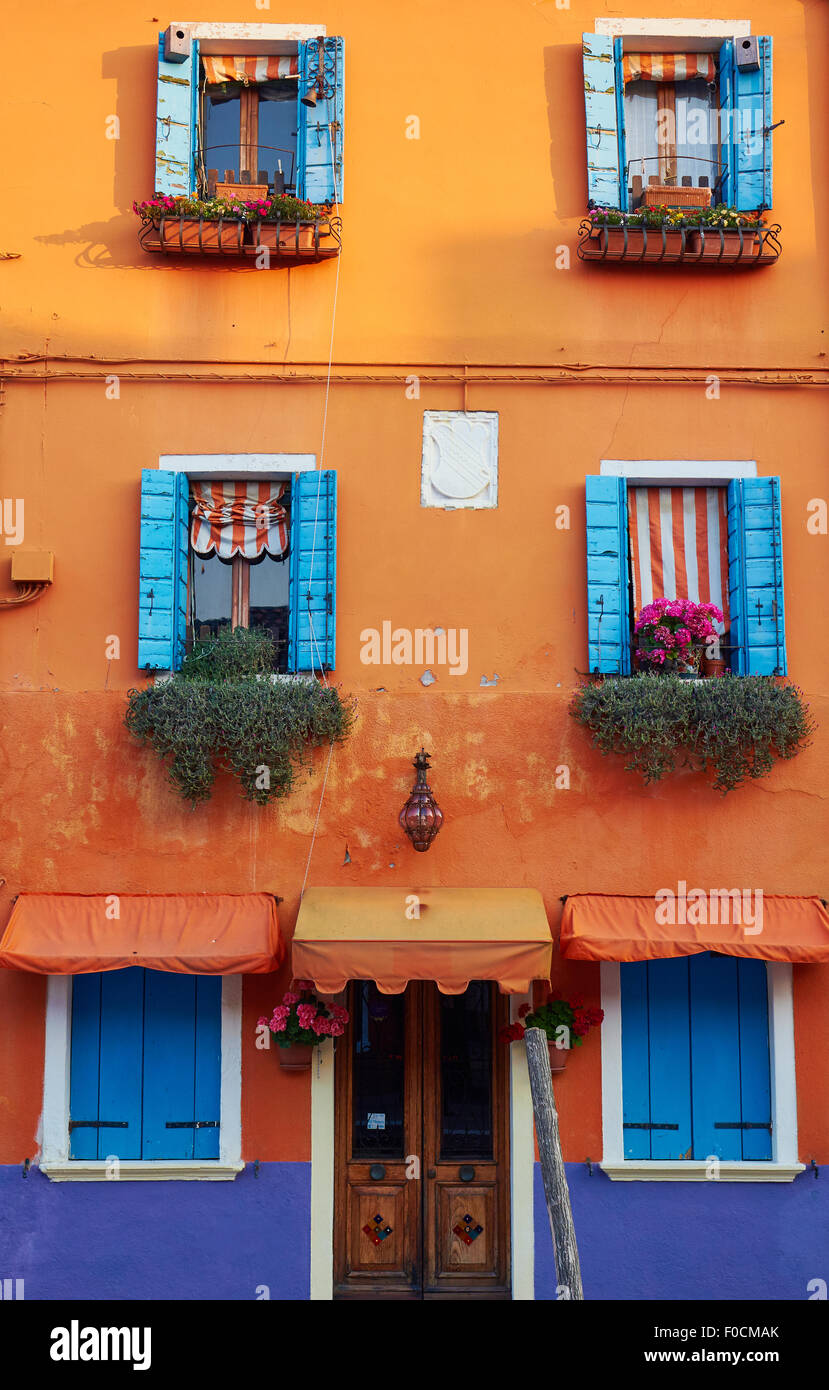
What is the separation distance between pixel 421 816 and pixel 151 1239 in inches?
130

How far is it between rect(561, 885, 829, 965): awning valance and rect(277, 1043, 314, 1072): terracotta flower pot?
1850 mm

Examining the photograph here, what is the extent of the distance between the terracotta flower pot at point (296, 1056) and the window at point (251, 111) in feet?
19.5

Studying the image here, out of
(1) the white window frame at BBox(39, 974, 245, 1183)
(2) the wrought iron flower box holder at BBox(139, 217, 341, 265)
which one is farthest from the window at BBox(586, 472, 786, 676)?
(1) the white window frame at BBox(39, 974, 245, 1183)

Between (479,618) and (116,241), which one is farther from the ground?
(116,241)

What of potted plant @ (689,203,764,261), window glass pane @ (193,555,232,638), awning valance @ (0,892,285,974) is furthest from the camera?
window glass pane @ (193,555,232,638)

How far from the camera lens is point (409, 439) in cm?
805

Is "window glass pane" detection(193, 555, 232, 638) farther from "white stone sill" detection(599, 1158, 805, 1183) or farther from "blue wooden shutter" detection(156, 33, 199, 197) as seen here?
"white stone sill" detection(599, 1158, 805, 1183)

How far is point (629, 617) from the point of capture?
8.03 metres

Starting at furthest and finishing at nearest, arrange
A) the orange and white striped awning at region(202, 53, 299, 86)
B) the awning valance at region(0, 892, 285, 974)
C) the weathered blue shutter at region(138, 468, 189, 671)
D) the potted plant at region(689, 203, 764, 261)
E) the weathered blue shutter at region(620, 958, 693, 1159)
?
the orange and white striped awning at region(202, 53, 299, 86) → the potted plant at region(689, 203, 764, 261) → the weathered blue shutter at region(138, 468, 189, 671) → the weathered blue shutter at region(620, 958, 693, 1159) → the awning valance at region(0, 892, 285, 974)

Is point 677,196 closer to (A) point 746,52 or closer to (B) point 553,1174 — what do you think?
(A) point 746,52

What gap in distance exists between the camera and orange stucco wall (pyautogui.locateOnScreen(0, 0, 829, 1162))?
25.4 feet

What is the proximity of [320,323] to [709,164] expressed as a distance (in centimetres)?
321
